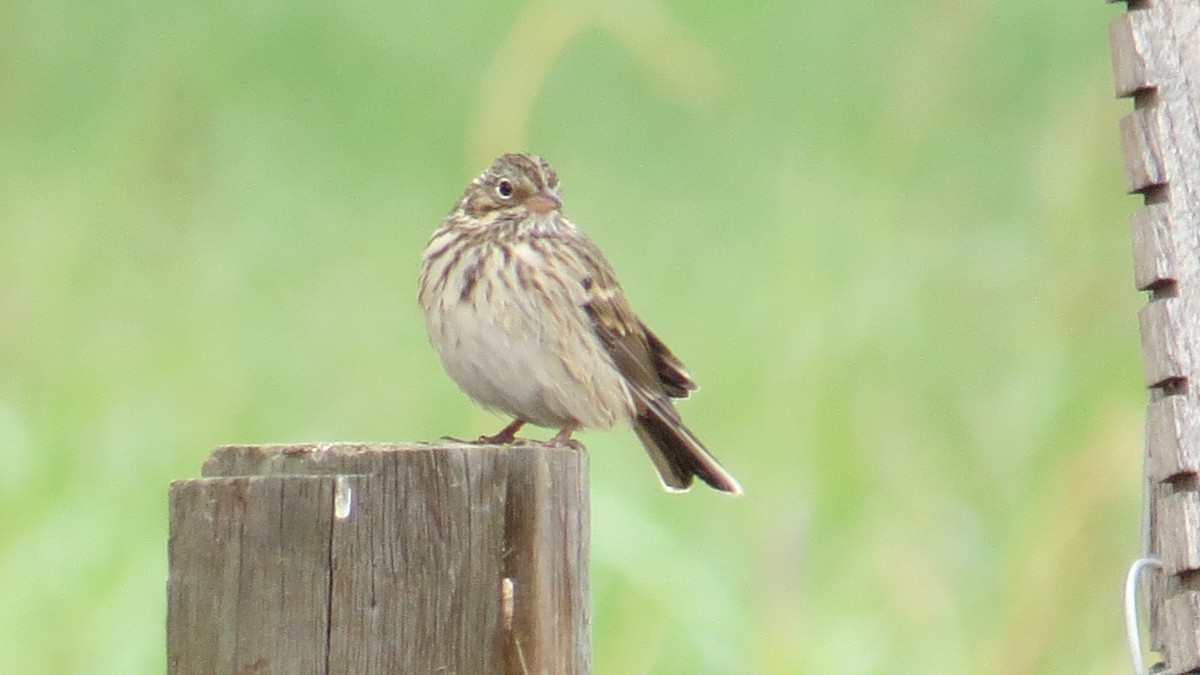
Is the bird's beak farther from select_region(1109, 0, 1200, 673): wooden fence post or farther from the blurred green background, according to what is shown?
select_region(1109, 0, 1200, 673): wooden fence post

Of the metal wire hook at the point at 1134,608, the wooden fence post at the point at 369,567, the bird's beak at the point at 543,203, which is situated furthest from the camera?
the bird's beak at the point at 543,203

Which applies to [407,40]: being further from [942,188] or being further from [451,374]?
[451,374]

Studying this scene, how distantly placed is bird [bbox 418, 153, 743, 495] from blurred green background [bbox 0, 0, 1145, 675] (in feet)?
0.51

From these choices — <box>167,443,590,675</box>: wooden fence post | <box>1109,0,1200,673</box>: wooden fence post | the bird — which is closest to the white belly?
the bird

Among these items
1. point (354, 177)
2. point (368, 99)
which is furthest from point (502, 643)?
point (368, 99)

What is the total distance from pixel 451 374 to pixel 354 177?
7.33 feet

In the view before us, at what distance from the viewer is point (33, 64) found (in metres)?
7.10

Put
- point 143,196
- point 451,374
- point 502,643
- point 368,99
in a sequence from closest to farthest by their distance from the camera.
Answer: point 502,643
point 451,374
point 143,196
point 368,99

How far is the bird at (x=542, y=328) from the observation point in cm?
513

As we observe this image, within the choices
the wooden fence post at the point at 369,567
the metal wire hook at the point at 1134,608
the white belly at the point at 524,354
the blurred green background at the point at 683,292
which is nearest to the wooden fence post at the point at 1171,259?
the metal wire hook at the point at 1134,608

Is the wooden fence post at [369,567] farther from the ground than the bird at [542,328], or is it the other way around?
the bird at [542,328]

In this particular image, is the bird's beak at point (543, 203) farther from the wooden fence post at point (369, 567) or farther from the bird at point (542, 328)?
the wooden fence post at point (369, 567)

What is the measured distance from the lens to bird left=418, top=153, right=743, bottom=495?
5.13 metres

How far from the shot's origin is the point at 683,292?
6.88 metres
